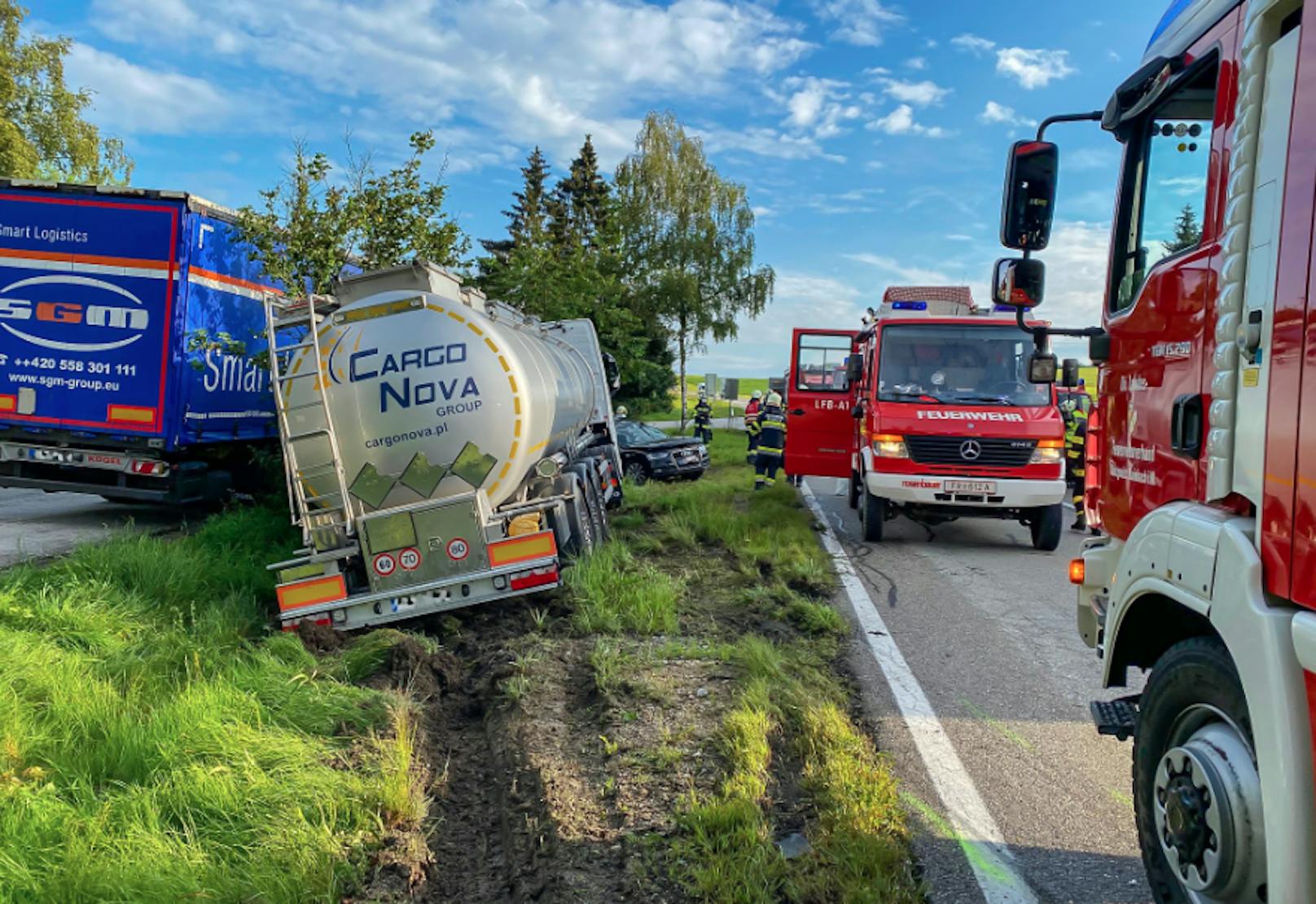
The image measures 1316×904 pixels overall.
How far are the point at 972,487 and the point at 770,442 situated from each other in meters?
5.30

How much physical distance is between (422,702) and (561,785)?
1.39 m

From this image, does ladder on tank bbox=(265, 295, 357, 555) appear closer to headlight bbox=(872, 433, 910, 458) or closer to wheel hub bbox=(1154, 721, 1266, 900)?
wheel hub bbox=(1154, 721, 1266, 900)

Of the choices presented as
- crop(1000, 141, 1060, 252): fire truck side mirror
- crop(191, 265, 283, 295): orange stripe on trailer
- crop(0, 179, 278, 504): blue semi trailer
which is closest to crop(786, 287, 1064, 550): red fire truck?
crop(1000, 141, 1060, 252): fire truck side mirror

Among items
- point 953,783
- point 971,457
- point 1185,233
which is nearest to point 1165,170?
point 1185,233

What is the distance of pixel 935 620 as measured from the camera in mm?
6539

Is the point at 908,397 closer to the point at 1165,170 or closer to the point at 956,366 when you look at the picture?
the point at 956,366

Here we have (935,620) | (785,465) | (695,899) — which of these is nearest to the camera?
(695,899)

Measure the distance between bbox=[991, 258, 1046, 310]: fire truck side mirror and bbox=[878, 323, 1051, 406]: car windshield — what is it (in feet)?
19.6

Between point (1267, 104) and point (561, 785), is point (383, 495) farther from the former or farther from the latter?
point (1267, 104)

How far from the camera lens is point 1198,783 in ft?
7.17

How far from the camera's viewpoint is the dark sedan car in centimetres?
1750

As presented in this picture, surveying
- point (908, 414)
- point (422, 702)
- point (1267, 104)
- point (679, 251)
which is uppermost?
point (679, 251)

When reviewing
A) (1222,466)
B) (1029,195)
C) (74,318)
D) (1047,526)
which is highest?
(1029,195)

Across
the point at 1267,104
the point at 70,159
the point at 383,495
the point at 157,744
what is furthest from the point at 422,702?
the point at 70,159
